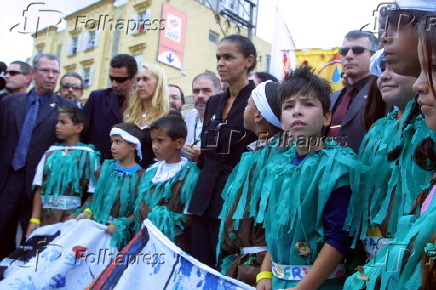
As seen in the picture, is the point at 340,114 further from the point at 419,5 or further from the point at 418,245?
the point at 418,245

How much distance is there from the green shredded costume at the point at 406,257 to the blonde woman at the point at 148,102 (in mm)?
3457

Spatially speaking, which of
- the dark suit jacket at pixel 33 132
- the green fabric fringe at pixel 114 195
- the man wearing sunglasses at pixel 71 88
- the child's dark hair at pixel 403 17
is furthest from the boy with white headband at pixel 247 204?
the man wearing sunglasses at pixel 71 88

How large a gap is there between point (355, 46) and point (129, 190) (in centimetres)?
209

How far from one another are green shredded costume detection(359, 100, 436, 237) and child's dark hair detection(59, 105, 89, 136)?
10.9ft

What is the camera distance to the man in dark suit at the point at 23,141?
5.25 meters

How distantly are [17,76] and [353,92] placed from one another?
391cm

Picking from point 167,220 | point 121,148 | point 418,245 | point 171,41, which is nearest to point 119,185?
point 121,148

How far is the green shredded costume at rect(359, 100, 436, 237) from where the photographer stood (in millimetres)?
2129

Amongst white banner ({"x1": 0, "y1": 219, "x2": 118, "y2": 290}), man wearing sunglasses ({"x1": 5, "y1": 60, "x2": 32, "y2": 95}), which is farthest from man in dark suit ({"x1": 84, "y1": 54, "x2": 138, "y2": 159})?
man wearing sunglasses ({"x1": 5, "y1": 60, "x2": 32, "y2": 95})

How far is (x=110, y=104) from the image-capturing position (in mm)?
5289

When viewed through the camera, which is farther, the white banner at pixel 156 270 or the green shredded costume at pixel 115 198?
the green shredded costume at pixel 115 198


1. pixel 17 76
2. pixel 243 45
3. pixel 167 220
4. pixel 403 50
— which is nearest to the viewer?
pixel 403 50

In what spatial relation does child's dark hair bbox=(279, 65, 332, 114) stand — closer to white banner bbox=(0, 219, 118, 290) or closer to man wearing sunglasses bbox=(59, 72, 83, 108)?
white banner bbox=(0, 219, 118, 290)

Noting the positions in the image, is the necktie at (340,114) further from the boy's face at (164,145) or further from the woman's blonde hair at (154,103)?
the woman's blonde hair at (154,103)
